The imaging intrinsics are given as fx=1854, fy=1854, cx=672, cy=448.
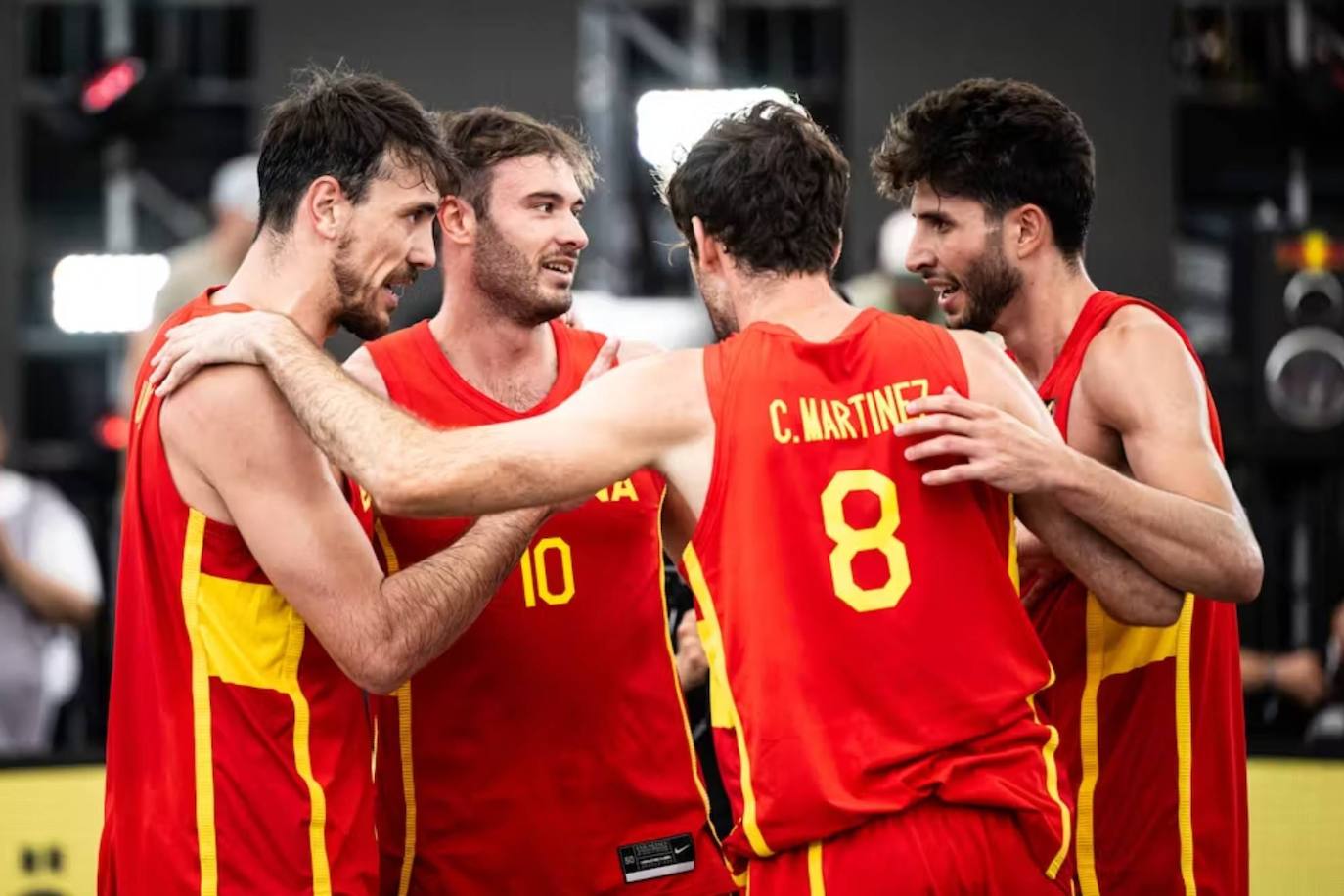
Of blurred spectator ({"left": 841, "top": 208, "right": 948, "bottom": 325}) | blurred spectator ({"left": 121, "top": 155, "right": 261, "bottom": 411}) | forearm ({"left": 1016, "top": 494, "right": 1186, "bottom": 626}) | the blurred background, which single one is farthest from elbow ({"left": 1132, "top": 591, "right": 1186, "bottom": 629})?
the blurred background

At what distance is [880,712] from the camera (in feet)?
9.34

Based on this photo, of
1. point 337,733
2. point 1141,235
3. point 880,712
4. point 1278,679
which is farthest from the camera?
point 1141,235

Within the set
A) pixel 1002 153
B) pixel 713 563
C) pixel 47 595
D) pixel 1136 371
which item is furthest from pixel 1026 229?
pixel 47 595

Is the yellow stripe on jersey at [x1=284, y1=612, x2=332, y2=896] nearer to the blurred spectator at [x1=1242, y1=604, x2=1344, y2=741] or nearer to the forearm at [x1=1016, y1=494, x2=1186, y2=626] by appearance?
the forearm at [x1=1016, y1=494, x2=1186, y2=626]

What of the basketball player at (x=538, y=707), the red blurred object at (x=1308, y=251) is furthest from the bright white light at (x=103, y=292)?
the basketball player at (x=538, y=707)

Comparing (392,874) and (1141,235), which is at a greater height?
(1141,235)

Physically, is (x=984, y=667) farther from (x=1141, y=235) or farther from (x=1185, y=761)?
(x=1141, y=235)

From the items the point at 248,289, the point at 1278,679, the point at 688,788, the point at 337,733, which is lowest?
the point at 1278,679

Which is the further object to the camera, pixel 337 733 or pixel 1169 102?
pixel 1169 102

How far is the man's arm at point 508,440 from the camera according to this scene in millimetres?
2869

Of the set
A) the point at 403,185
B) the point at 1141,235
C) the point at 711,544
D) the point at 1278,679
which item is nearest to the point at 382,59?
the point at 1141,235

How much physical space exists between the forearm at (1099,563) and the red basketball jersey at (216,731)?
1.23m

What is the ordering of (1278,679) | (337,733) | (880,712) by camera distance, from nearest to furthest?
(880,712)
(337,733)
(1278,679)

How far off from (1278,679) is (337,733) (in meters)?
5.00
